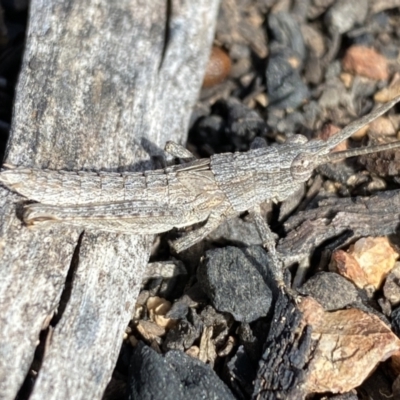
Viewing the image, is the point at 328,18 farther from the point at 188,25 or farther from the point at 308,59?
the point at 188,25

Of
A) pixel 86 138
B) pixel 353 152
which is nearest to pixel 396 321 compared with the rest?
pixel 353 152

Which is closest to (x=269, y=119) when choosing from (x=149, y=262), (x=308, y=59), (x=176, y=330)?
(x=308, y=59)

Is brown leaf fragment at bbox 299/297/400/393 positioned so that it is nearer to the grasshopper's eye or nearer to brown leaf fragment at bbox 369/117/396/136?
the grasshopper's eye

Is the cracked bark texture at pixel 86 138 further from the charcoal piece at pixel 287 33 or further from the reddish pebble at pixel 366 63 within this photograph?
the reddish pebble at pixel 366 63

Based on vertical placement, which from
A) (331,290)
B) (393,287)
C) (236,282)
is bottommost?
(236,282)

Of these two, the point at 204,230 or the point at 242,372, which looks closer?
the point at 242,372

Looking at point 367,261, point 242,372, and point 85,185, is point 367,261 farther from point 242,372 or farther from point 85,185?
point 85,185
